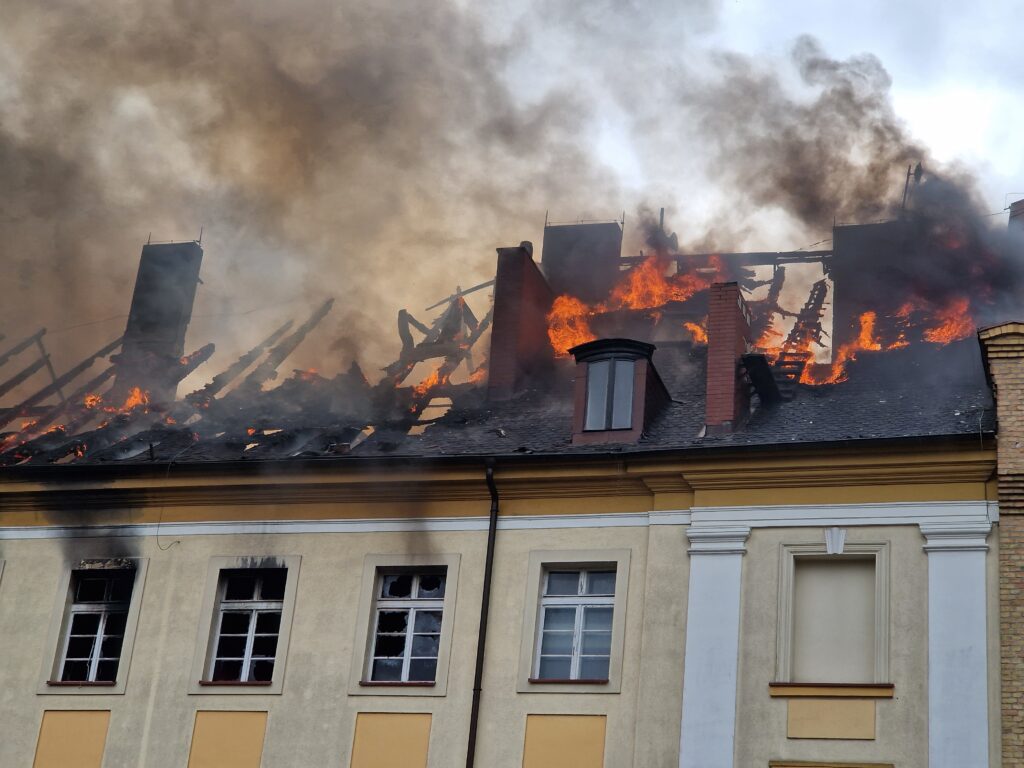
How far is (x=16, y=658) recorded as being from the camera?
20.8 m

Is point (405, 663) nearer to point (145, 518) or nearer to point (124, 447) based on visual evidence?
point (145, 518)

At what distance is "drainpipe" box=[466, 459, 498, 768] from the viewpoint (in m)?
18.4

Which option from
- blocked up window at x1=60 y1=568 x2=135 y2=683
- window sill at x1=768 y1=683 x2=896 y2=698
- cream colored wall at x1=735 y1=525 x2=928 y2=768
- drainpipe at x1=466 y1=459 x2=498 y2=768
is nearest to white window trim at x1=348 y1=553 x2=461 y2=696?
drainpipe at x1=466 y1=459 x2=498 y2=768

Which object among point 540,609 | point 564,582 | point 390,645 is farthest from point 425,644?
point 564,582

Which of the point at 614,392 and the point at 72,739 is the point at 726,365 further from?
the point at 72,739

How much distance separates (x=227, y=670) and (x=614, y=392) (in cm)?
619

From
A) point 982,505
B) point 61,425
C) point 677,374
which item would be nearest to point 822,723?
point 982,505

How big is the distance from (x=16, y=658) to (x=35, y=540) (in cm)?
167

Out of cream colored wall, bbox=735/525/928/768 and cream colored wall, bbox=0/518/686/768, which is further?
cream colored wall, bbox=0/518/686/768

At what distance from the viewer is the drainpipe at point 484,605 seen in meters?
18.4

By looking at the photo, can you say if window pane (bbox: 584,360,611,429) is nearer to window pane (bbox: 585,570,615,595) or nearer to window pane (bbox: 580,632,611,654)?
window pane (bbox: 585,570,615,595)

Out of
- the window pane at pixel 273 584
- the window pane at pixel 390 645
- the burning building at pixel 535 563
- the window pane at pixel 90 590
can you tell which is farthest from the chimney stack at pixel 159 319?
the window pane at pixel 390 645

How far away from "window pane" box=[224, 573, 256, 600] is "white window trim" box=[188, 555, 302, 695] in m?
0.17

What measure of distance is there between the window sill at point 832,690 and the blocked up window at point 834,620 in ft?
0.66
